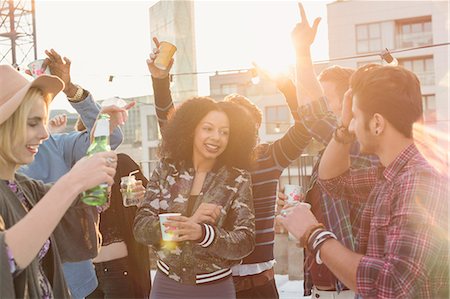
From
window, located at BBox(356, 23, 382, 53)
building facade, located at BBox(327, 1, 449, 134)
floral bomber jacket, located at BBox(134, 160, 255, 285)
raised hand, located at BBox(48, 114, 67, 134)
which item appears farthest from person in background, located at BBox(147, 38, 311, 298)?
window, located at BBox(356, 23, 382, 53)

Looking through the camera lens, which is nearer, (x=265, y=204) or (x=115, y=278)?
(x=265, y=204)

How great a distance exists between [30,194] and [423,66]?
33695mm

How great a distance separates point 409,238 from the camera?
1694mm

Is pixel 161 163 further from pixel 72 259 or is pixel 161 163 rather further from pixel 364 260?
pixel 364 260

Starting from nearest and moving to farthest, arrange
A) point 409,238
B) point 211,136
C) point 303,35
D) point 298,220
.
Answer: point 409,238 → point 298,220 → point 303,35 → point 211,136

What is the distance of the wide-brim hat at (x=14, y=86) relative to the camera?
6.23ft

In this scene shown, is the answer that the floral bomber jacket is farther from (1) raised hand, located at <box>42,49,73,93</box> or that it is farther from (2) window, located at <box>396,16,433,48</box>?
(2) window, located at <box>396,16,433,48</box>

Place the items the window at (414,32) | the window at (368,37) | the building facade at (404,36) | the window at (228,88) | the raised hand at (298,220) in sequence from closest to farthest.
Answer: the raised hand at (298,220)
the building facade at (404,36)
the window at (414,32)
the window at (368,37)
the window at (228,88)

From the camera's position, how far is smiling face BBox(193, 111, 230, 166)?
293 cm

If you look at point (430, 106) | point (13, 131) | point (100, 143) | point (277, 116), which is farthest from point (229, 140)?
point (277, 116)

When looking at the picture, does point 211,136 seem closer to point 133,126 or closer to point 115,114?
point 115,114

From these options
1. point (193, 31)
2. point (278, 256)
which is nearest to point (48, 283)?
point (278, 256)

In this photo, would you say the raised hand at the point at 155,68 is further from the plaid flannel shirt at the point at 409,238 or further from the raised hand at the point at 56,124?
the plaid flannel shirt at the point at 409,238

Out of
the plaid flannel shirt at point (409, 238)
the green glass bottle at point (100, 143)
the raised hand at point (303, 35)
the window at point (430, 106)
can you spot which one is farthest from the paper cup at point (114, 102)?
the window at point (430, 106)
